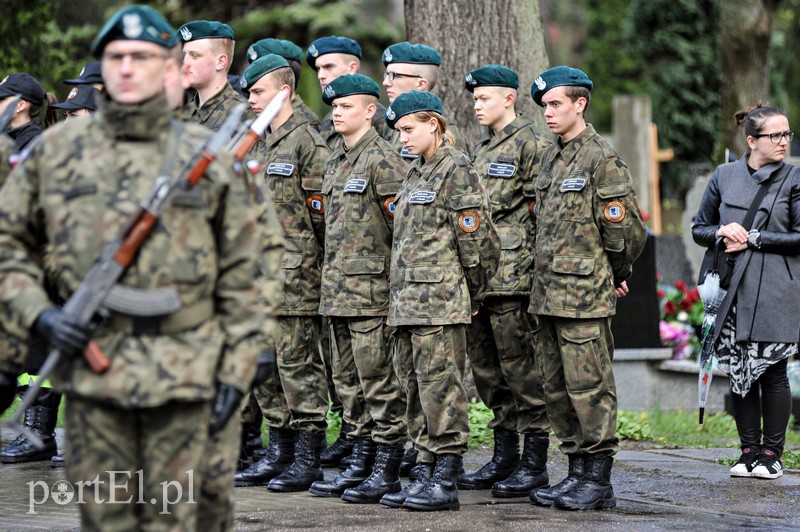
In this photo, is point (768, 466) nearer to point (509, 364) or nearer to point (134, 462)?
point (509, 364)

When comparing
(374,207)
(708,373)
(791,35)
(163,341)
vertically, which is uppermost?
(791,35)

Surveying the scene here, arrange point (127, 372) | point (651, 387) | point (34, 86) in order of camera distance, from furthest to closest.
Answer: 1. point (651, 387)
2. point (34, 86)
3. point (127, 372)

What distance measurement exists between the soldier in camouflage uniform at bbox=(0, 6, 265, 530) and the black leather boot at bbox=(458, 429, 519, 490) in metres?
3.32

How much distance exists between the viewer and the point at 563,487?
267 inches

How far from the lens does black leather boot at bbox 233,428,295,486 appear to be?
7.49m

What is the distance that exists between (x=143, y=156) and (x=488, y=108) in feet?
11.8

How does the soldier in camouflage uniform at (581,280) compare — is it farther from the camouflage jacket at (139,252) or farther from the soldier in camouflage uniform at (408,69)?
the camouflage jacket at (139,252)

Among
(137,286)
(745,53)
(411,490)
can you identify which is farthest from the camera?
(745,53)

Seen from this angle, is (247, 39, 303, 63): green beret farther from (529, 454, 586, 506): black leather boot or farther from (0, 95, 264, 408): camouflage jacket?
(0, 95, 264, 408): camouflage jacket

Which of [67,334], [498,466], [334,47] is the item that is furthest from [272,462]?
[67,334]

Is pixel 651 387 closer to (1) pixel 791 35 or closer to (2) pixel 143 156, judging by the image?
(2) pixel 143 156

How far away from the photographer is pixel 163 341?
4199 mm

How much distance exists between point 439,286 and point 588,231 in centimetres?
87

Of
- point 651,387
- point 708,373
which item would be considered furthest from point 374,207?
point 651,387
